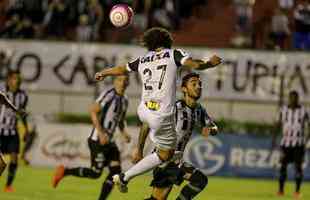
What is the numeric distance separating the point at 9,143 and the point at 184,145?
5.51 meters

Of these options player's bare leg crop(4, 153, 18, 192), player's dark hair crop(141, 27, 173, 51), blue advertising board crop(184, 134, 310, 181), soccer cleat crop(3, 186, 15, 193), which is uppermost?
player's dark hair crop(141, 27, 173, 51)

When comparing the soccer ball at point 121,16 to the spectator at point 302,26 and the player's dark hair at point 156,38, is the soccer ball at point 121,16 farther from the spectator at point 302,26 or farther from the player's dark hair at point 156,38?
the spectator at point 302,26

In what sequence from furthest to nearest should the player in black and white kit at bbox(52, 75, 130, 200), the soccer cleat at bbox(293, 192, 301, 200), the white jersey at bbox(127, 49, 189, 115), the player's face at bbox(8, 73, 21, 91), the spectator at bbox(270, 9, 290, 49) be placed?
1. the spectator at bbox(270, 9, 290, 49)
2. the soccer cleat at bbox(293, 192, 301, 200)
3. the player's face at bbox(8, 73, 21, 91)
4. the player in black and white kit at bbox(52, 75, 130, 200)
5. the white jersey at bbox(127, 49, 189, 115)

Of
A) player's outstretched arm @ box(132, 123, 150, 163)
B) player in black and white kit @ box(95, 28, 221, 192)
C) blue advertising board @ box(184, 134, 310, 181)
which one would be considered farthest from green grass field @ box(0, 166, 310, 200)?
player in black and white kit @ box(95, 28, 221, 192)

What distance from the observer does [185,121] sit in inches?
457

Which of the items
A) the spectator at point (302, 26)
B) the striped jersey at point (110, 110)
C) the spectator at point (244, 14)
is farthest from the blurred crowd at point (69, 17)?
the striped jersey at point (110, 110)

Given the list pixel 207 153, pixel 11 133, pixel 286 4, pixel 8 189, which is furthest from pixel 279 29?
pixel 8 189

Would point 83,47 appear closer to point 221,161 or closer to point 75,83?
point 75,83

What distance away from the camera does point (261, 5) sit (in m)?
26.4

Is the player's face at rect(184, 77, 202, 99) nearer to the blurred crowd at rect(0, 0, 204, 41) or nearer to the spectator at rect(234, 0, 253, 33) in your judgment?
the blurred crowd at rect(0, 0, 204, 41)

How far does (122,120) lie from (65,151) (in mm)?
8407

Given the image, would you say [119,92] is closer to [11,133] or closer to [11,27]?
[11,133]

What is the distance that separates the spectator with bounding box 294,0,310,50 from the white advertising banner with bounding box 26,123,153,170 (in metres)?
5.47

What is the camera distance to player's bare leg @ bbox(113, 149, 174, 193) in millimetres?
10984
